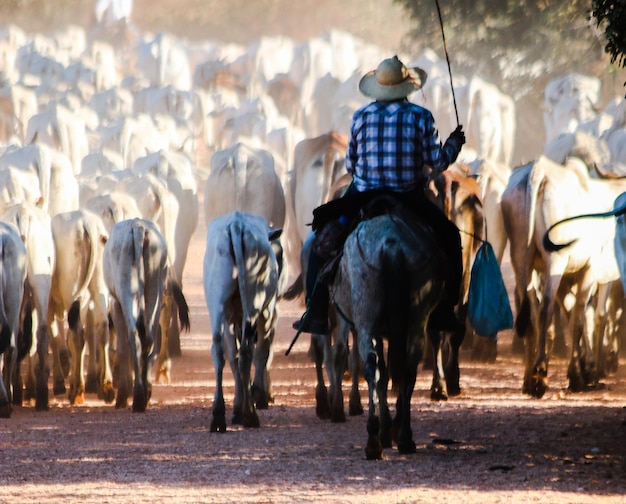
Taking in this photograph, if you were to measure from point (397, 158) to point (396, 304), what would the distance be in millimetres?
1035

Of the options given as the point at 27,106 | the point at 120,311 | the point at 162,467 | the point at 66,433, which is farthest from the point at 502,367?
the point at 27,106

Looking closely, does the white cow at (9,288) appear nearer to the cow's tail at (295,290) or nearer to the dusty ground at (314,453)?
the dusty ground at (314,453)

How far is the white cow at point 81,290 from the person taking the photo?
41.7 ft

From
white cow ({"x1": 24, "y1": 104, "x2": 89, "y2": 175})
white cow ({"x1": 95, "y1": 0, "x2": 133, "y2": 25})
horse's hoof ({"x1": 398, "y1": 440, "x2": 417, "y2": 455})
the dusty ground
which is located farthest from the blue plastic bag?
white cow ({"x1": 95, "y1": 0, "x2": 133, "y2": 25})

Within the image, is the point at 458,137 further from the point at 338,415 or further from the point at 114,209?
the point at 114,209

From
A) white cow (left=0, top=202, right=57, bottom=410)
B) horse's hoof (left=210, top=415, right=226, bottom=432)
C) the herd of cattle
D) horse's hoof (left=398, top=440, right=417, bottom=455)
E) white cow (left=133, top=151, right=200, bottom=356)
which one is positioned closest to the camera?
horse's hoof (left=398, top=440, right=417, bottom=455)

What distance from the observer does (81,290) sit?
12695 mm

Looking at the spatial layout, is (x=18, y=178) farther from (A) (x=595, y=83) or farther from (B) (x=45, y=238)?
(A) (x=595, y=83)

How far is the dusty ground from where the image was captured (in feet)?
25.2

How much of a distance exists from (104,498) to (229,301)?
315cm

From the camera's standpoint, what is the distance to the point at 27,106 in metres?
36.0

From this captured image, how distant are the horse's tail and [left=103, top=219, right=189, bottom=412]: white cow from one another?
3575 millimetres

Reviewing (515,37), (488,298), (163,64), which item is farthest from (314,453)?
(163,64)

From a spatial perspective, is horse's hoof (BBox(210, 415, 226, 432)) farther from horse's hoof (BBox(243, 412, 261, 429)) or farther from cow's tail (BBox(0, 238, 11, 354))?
cow's tail (BBox(0, 238, 11, 354))
